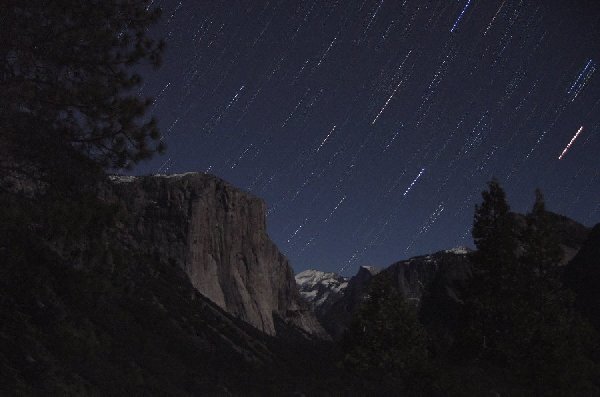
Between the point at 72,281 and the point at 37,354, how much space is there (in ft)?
17.9

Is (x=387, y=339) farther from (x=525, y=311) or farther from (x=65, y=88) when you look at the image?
(x=65, y=88)

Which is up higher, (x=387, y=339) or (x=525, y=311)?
(x=525, y=311)

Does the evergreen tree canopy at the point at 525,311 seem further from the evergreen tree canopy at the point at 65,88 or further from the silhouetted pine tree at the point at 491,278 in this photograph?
the evergreen tree canopy at the point at 65,88

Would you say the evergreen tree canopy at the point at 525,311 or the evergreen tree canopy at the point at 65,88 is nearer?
the evergreen tree canopy at the point at 65,88

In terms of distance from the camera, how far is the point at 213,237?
548ft

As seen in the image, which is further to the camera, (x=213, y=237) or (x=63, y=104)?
(x=213, y=237)

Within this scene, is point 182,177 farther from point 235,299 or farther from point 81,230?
point 81,230

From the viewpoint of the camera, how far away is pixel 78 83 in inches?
344

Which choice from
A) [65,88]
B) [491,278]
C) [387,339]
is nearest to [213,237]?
[387,339]

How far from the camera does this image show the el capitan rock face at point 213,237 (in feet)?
484

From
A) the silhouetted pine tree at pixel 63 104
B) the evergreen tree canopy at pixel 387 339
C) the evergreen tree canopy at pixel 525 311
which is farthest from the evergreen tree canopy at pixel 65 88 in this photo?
the evergreen tree canopy at pixel 387 339

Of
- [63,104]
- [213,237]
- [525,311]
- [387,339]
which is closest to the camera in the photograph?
[63,104]

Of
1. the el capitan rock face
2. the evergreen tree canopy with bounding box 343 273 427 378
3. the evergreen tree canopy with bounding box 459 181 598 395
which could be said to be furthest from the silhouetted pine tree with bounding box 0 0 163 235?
the el capitan rock face

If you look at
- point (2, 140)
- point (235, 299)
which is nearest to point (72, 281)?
point (2, 140)
